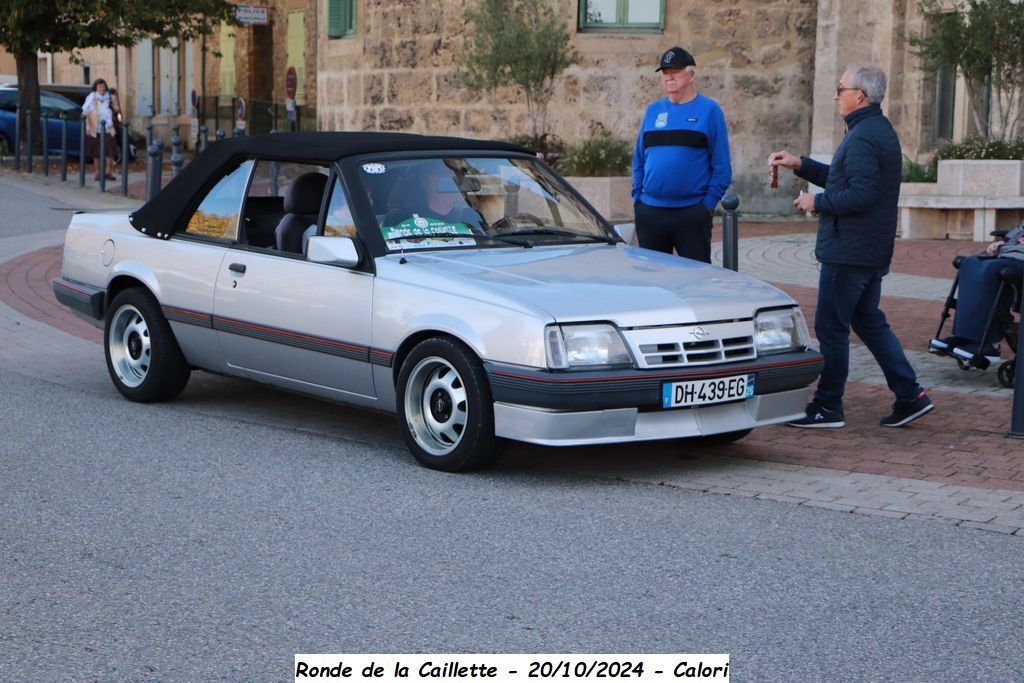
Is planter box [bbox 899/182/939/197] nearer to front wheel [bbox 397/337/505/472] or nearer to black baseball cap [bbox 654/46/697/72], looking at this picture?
black baseball cap [bbox 654/46/697/72]

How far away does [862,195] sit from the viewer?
765 centimetres

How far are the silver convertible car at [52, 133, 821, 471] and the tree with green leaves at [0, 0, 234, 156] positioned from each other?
20.5 meters

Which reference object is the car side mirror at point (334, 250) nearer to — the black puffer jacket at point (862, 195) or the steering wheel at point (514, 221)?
the steering wheel at point (514, 221)

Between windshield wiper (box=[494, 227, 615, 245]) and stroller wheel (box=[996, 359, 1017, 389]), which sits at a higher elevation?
windshield wiper (box=[494, 227, 615, 245])

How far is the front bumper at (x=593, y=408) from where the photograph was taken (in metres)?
6.35

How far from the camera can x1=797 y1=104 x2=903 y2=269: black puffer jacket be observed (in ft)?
25.1

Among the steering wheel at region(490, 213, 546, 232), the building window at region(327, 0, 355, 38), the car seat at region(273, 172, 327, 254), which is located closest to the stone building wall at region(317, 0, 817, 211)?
the building window at region(327, 0, 355, 38)

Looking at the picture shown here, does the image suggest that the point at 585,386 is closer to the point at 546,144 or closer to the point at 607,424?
the point at 607,424

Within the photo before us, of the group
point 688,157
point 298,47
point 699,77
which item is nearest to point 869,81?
point 688,157

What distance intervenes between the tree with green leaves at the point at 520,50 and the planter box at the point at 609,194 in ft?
6.84

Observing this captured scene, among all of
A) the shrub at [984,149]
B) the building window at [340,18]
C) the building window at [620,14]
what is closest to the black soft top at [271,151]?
the shrub at [984,149]

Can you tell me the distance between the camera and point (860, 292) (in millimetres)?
7871

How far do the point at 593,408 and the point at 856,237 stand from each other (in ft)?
6.86
